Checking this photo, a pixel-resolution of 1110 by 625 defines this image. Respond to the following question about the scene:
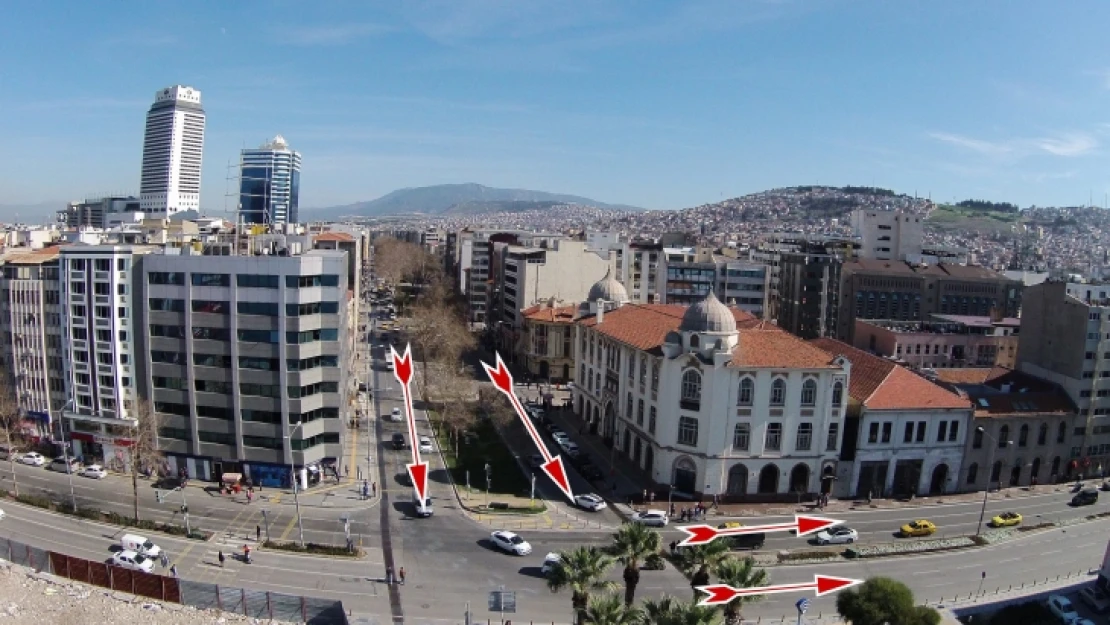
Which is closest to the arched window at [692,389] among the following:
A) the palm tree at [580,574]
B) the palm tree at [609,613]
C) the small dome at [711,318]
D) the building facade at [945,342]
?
the small dome at [711,318]

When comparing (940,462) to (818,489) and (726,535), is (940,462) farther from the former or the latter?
(726,535)

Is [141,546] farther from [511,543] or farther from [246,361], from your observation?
[511,543]

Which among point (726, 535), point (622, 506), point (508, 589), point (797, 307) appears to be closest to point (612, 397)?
point (622, 506)

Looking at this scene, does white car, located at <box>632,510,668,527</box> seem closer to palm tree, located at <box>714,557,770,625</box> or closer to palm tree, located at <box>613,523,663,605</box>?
palm tree, located at <box>613,523,663,605</box>

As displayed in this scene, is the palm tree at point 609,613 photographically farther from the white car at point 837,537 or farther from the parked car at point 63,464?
the parked car at point 63,464
